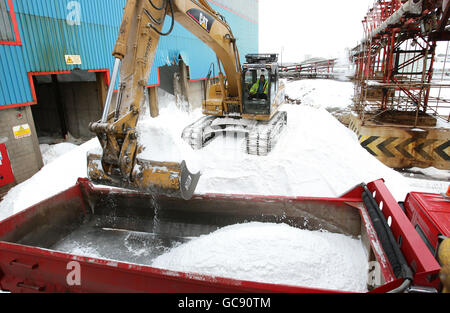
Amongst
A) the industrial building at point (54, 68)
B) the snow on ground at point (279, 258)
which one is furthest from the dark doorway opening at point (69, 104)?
the snow on ground at point (279, 258)

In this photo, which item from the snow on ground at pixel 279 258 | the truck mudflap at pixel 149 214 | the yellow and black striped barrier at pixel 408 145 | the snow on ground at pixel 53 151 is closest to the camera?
the truck mudflap at pixel 149 214

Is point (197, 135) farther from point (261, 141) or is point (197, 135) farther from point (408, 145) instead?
point (408, 145)

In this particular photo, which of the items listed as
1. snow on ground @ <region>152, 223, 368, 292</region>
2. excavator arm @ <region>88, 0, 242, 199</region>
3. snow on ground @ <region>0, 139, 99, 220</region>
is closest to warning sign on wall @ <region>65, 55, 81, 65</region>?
snow on ground @ <region>0, 139, 99, 220</region>

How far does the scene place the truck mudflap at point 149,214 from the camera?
9.16ft

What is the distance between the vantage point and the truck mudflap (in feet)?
9.16

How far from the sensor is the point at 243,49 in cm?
2536

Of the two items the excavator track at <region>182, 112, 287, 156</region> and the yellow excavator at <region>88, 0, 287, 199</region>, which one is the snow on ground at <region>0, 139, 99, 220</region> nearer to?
the excavator track at <region>182, 112, 287, 156</region>

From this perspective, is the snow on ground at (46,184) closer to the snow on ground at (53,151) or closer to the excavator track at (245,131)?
the snow on ground at (53,151)

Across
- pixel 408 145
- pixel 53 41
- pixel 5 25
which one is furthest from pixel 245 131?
pixel 5 25

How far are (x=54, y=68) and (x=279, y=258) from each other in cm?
844

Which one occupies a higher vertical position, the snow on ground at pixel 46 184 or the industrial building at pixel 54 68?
the industrial building at pixel 54 68

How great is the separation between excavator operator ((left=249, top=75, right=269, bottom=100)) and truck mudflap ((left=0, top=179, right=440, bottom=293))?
17.2 feet

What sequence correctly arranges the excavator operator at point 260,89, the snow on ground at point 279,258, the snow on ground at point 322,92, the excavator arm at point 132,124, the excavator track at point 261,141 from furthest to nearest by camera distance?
1. the snow on ground at point 322,92
2. the excavator operator at point 260,89
3. the excavator track at point 261,141
4. the excavator arm at point 132,124
5. the snow on ground at point 279,258

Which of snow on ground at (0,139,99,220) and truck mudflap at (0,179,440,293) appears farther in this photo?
snow on ground at (0,139,99,220)
